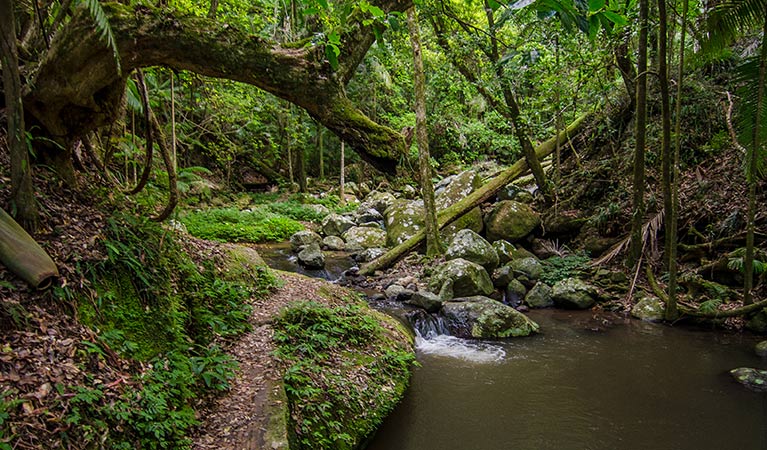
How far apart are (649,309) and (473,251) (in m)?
3.56

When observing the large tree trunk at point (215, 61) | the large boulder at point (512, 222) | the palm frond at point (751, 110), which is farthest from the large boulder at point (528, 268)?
the large tree trunk at point (215, 61)

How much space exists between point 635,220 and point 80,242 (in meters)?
9.01

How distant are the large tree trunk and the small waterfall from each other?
15.2ft

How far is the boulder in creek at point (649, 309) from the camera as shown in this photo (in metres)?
7.36

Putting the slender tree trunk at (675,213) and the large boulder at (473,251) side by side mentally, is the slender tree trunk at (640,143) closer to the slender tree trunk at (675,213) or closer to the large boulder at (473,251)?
the slender tree trunk at (675,213)

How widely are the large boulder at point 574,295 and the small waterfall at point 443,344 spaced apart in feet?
8.17

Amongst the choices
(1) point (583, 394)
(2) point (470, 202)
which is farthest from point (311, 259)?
(1) point (583, 394)

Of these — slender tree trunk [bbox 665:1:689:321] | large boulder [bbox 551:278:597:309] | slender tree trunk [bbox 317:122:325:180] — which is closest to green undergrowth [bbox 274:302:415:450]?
large boulder [bbox 551:278:597:309]

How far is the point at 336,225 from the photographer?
47.7ft

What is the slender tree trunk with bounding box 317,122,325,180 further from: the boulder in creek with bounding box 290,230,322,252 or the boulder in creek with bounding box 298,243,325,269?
the boulder in creek with bounding box 298,243,325,269

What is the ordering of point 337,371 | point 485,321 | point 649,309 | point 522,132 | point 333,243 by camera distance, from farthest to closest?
point 333,243
point 522,132
point 649,309
point 485,321
point 337,371

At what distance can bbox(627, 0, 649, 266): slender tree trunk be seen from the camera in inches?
282

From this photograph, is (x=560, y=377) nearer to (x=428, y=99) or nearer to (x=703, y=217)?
(x=703, y=217)

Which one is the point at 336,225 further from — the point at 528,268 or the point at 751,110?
the point at 751,110
